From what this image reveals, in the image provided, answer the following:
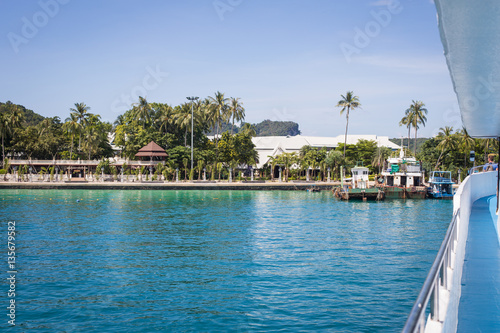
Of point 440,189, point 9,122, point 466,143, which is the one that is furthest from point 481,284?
point 9,122

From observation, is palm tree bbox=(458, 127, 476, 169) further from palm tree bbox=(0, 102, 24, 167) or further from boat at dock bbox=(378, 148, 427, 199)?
palm tree bbox=(0, 102, 24, 167)

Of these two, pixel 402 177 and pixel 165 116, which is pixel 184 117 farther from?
pixel 402 177

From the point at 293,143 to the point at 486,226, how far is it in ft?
265

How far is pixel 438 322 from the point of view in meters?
4.38

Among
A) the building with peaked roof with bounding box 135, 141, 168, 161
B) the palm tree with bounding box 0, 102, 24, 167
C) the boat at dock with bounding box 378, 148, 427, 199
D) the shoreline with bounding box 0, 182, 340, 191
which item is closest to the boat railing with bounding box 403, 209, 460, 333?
the boat at dock with bounding box 378, 148, 427, 199

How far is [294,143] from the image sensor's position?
92.4 m

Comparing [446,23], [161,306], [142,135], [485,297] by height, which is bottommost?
[161,306]

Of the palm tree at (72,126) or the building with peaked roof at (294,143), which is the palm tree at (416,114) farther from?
the palm tree at (72,126)

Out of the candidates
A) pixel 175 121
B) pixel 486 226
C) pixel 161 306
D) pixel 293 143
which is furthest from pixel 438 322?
pixel 293 143

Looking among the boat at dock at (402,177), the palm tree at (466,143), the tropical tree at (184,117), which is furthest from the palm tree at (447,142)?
the tropical tree at (184,117)

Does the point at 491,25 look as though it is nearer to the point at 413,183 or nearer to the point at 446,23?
the point at 446,23

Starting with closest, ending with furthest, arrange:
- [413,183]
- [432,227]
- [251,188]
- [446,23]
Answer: [446,23] < [432,227] < [413,183] < [251,188]

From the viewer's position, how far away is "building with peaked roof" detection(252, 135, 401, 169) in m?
89.0

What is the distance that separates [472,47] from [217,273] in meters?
13.6
